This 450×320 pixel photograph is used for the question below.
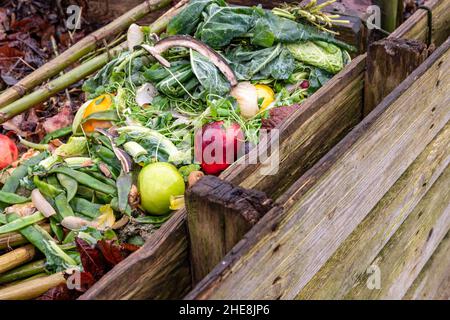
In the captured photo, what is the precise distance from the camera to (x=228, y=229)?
1.90 meters

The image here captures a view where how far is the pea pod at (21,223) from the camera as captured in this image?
2869 mm

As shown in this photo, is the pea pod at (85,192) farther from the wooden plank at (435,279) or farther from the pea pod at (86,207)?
the wooden plank at (435,279)

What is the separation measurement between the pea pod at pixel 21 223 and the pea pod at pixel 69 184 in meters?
0.16

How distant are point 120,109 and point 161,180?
70cm

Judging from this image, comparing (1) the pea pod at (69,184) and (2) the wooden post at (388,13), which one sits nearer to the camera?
(1) the pea pod at (69,184)

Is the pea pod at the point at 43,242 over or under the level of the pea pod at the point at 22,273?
over

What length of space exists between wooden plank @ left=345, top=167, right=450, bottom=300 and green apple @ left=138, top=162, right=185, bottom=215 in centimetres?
93

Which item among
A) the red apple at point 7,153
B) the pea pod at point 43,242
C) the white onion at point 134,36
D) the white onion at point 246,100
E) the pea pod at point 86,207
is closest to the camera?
the pea pod at point 43,242

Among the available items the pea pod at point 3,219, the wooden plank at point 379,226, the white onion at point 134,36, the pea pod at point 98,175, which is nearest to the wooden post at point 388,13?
the wooden plank at point 379,226

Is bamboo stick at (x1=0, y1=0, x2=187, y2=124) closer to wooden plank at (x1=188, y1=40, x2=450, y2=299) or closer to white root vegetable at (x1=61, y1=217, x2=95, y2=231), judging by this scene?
white root vegetable at (x1=61, y1=217, x2=95, y2=231)

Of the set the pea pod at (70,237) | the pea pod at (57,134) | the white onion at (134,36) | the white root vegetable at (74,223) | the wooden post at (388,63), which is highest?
the white onion at (134,36)

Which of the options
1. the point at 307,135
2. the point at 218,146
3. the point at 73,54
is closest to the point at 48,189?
the point at 218,146

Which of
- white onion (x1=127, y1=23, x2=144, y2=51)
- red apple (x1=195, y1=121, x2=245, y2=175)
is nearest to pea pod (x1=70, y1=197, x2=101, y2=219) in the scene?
red apple (x1=195, y1=121, x2=245, y2=175)
